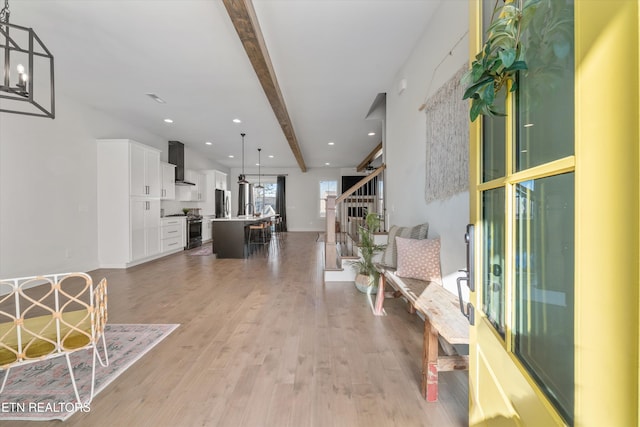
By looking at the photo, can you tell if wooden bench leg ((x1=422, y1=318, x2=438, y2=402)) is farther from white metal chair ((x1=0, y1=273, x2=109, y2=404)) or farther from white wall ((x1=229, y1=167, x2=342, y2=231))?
white wall ((x1=229, y1=167, x2=342, y2=231))

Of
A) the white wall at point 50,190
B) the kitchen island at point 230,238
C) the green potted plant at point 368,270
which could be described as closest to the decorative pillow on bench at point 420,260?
the green potted plant at point 368,270

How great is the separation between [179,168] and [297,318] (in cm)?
617

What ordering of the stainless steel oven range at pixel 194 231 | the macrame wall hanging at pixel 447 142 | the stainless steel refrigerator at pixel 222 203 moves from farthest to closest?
1. the stainless steel refrigerator at pixel 222 203
2. the stainless steel oven range at pixel 194 231
3. the macrame wall hanging at pixel 447 142

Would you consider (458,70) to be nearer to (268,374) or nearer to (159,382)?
(268,374)

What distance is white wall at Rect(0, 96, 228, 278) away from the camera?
3564 millimetres

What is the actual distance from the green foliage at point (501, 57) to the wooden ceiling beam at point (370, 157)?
657 cm

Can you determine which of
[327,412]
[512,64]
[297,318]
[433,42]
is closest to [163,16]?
[433,42]

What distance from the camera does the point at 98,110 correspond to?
4.91 m

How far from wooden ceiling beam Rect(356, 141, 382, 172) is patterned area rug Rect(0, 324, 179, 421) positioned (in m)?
6.71

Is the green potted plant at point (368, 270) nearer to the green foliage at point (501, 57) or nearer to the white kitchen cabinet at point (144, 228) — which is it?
the green foliage at point (501, 57)

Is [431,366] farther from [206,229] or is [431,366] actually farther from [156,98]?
[206,229]

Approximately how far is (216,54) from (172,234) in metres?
4.92

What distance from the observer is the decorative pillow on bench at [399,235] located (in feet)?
8.93

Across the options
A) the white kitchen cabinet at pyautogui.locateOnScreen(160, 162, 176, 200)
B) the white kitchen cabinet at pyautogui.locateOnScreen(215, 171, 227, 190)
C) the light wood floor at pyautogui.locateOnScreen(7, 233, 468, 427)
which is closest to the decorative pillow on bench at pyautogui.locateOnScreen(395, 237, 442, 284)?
the light wood floor at pyautogui.locateOnScreen(7, 233, 468, 427)
